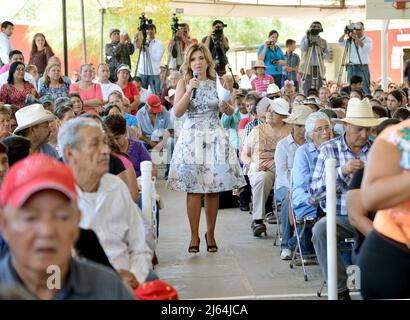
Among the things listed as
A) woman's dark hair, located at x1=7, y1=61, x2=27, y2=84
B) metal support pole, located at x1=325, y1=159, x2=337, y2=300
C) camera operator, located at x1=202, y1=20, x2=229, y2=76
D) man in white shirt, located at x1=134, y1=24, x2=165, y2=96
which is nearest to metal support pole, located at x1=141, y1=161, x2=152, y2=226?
metal support pole, located at x1=325, y1=159, x2=337, y2=300

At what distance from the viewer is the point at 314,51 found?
12.8m

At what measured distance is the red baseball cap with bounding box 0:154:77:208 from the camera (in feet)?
6.96

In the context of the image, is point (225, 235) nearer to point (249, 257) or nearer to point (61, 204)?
point (249, 257)

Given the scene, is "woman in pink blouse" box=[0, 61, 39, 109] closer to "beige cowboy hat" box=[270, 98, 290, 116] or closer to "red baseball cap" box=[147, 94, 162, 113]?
"beige cowboy hat" box=[270, 98, 290, 116]

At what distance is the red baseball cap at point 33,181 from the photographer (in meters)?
2.12

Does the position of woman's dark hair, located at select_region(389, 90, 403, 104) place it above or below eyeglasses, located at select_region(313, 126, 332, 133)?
below

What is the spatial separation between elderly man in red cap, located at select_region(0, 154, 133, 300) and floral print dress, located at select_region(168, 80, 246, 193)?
161 inches

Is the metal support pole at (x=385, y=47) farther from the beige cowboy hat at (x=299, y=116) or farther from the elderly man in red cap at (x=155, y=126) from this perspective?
the beige cowboy hat at (x=299, y=116)

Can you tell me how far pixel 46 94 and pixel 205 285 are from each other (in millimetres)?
4419

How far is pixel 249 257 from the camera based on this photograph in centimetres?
645

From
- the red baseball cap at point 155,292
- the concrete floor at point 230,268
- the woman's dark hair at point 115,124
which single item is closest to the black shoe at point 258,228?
the concrete floor at point 230,268

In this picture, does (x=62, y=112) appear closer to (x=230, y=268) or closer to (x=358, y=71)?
(x=230, y=268)

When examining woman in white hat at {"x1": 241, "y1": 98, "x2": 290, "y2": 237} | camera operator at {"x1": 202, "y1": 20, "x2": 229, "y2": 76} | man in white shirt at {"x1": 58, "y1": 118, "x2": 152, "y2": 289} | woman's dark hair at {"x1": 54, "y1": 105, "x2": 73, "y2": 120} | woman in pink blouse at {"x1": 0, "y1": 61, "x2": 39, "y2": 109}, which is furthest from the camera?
camera operator at {"x1": 202, "y1": 20, "x2": 229, "y2": 76}

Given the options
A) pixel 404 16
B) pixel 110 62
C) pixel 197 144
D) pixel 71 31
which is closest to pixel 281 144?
pixel 197 144
